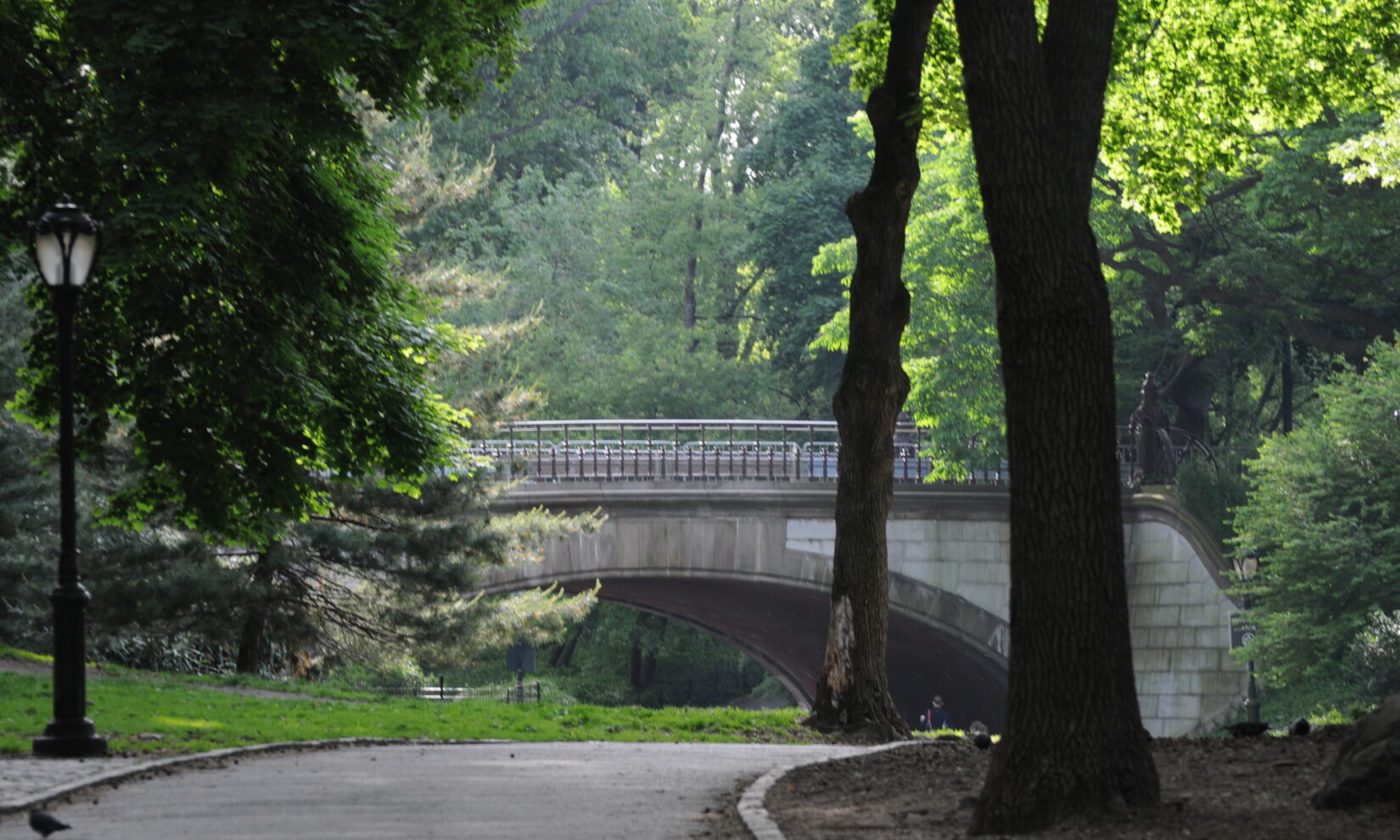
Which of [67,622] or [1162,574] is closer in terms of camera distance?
[67,622]

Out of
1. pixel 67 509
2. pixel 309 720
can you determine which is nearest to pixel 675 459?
pixel 309 720

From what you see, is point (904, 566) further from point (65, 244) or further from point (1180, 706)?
point (65, 244)

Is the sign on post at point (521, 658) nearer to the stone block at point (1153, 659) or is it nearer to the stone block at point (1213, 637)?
the stone block at point (1153, 659)

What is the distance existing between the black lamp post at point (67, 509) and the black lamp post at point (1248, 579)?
20990 mm

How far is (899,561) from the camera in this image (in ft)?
115

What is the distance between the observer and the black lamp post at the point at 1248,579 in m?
29.0

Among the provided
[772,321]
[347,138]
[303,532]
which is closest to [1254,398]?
[772,321]

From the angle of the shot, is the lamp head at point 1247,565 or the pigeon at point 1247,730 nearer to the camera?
the pigeon at point 1247,730

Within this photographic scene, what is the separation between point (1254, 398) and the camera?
48750mm

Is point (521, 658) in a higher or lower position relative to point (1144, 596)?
lower

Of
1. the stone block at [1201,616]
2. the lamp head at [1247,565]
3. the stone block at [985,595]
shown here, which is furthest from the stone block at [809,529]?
the lamp head at [1247,565]

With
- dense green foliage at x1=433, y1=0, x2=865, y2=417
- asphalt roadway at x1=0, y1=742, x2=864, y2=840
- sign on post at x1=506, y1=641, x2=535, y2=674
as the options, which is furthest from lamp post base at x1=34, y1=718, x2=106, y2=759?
dense green foliage at x1=433, y1=0, x2=865, y2=417

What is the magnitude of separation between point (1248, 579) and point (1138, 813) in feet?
77.0

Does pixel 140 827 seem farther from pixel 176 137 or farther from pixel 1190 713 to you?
pixel 1190 713
